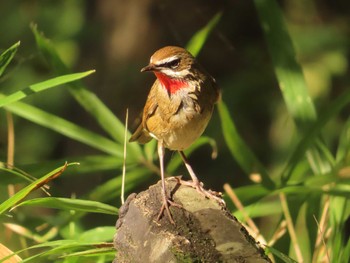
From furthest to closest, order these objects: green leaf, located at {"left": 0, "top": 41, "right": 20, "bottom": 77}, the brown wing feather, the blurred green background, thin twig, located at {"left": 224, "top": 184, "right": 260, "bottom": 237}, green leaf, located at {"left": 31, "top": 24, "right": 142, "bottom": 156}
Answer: the blurred green background
green leaf, located at {"left": 31, "top": 24, "right": 142, "bottom": 156}
thin twig, located at {"left": 224, "top": 184, "right": 260, "bottom": 237}
the brown wing feather
green leaf, located at {"left": 0, "top": 41, "right": 20, "bottom": 77}

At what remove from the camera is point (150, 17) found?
7.44 m

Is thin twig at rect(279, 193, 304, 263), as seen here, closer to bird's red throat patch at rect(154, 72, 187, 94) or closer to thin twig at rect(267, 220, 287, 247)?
thin twig at rect(267, 220, 287, 247)

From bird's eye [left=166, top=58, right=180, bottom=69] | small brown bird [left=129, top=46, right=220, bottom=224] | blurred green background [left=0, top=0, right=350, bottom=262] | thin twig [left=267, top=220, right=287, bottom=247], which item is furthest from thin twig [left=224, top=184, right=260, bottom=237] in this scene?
blurred green background [left=0, top=0, right=350, bottom=262]

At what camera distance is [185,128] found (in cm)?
334

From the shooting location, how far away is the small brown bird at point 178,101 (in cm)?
330

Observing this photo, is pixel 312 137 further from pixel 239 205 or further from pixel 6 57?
pixel 6 57

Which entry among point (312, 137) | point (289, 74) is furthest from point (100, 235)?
point (289, 74)

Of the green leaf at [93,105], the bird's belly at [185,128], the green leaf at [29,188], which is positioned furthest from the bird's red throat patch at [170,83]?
the green leaf at [93,105]

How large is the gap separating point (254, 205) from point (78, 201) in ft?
3.97

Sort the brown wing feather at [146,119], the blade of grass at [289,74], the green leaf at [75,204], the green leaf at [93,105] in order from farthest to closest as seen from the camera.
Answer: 1. the blade of grass at [289,74]
2. the green leaf at [93,105]
3. the brown wing feather at [146,119]
4. the green leaf at [75,204]

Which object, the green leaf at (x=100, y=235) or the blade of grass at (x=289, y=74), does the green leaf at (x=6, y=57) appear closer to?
the green leaf at (x=100, y=235)

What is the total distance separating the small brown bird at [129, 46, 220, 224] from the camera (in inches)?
130

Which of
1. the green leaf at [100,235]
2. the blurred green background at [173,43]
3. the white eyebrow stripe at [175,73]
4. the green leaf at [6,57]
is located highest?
the green leaf at [6,57]

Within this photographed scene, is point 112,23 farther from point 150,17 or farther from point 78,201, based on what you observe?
point 78,201
